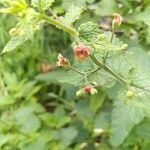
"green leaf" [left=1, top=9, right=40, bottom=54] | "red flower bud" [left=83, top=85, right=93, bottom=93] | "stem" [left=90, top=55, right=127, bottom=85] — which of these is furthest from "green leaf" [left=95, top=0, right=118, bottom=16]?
"green leaf" [left=1, top=9, right=40, bottom=54]

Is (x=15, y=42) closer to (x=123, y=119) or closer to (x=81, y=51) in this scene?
(x=81, y=51)

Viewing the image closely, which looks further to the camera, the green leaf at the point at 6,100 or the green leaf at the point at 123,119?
the green leaf at the point at 6,100

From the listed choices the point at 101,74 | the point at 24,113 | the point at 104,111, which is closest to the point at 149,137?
the point at 104,111

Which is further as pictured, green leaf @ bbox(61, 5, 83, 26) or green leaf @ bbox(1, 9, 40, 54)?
green leaf @ bbox(61, 5, 83, 26)

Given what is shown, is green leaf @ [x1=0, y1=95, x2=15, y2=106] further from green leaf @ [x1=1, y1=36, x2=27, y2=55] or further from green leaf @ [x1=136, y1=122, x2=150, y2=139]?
green leaf @ [x1=1, y1=36, x2=27, y2=55]

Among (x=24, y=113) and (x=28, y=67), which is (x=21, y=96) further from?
(x=28, y=67)

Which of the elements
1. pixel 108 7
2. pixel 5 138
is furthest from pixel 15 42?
pixel 5 138

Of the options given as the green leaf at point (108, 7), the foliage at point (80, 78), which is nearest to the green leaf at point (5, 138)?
the foliage at point (80, 78)

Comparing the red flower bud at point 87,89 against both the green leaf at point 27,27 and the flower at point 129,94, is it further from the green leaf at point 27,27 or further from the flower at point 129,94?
the green leaf at point 27,27
